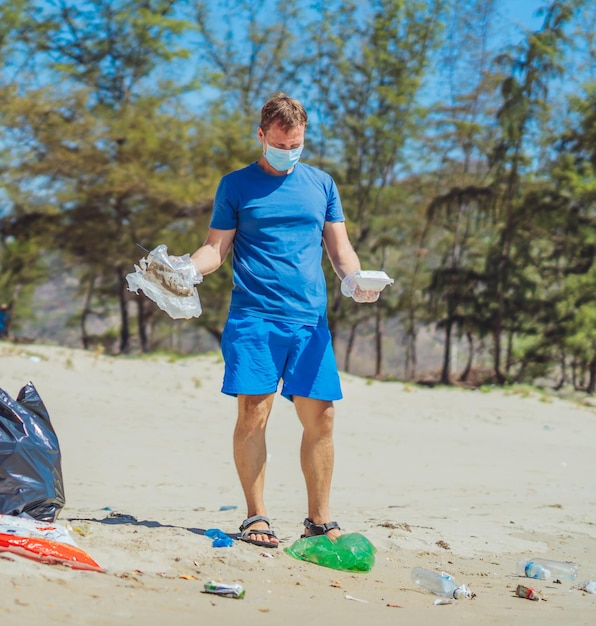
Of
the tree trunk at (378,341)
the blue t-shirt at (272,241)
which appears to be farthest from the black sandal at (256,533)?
the tree trunk at (378,341)

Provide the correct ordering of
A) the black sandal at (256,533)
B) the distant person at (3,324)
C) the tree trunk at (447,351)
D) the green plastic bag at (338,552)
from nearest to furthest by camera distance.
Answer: the green plastic bag at (338,552), the black sandal at (256,533), the distant person at (3,324), the tree trunk at (447,351)

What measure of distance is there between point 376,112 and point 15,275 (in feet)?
35.5

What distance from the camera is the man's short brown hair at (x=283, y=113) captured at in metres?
3.45

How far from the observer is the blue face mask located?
346 cm

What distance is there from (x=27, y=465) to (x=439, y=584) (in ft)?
5.27

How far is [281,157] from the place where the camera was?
11.4ft

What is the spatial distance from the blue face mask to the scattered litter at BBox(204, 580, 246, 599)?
66.2 inches

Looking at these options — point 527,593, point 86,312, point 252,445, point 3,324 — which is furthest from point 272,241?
point 86,312

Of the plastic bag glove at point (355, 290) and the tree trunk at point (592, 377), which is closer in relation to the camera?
the plastic bag glove at point (355, 290)

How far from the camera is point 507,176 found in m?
18.5

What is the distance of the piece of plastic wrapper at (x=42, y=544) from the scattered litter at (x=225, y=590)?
38 cm

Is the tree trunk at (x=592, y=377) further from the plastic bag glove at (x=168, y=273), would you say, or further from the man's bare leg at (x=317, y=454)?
the plastic bag glove at (x=168, y=273)

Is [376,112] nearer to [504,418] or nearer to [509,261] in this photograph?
[509,261]

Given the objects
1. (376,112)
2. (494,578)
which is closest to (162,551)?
(494,578)
